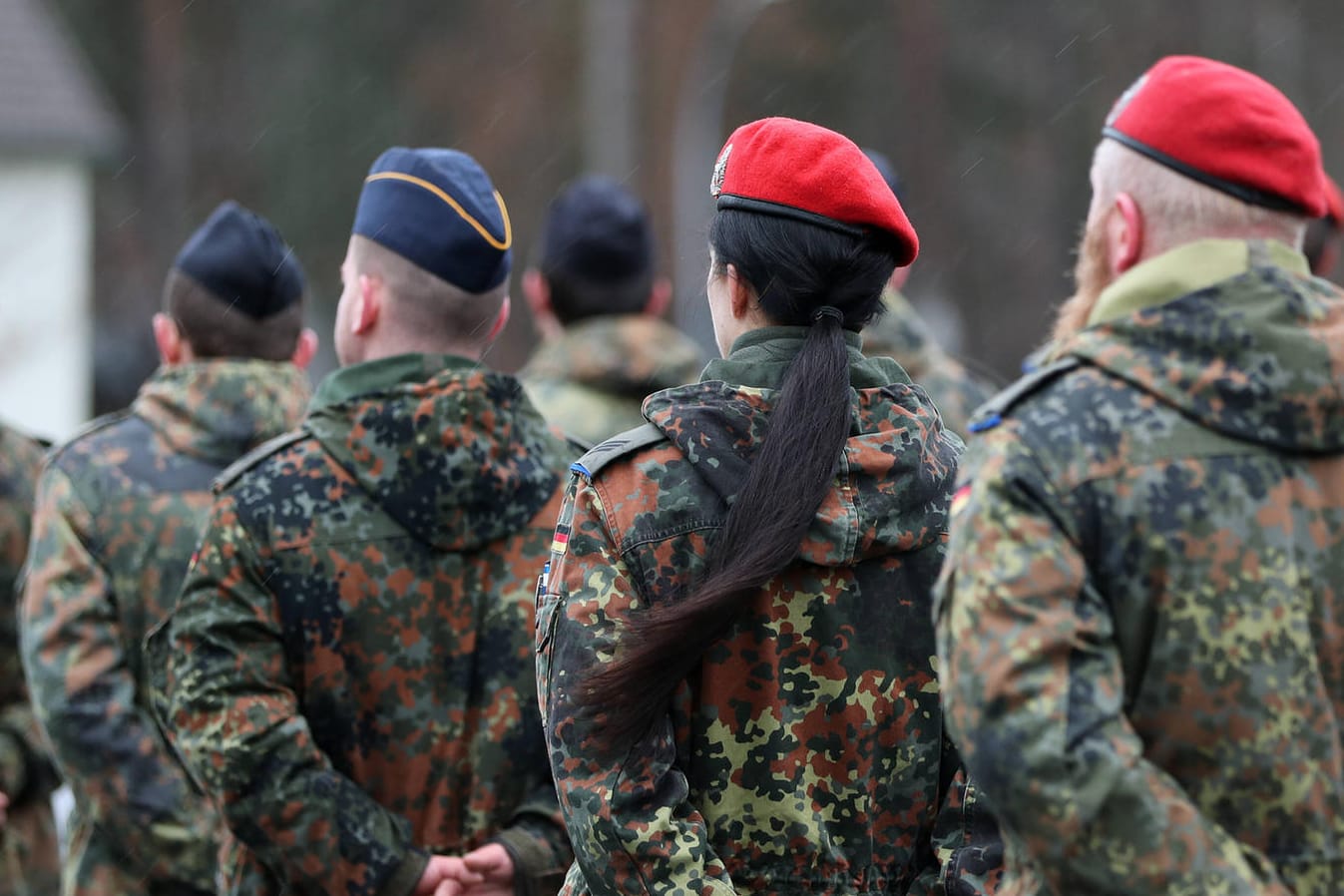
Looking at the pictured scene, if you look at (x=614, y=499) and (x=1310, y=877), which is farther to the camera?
(x=614, y=499)

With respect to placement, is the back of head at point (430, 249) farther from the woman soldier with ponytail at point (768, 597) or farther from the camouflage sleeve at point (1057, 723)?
the camouflage sleeve at point (1057, 723)

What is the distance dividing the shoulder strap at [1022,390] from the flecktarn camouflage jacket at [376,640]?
4.54ft

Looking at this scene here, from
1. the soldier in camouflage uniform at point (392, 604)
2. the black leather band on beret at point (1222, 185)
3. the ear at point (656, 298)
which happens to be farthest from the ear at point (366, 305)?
the ear at point (656, 298)

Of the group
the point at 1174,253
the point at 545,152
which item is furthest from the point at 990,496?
the point at 545,152

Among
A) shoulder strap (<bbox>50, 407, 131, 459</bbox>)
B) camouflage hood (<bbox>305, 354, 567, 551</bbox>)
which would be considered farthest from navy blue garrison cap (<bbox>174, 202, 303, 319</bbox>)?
camouflage hood (<bbox>305, 354, 567, 551</bbox>)

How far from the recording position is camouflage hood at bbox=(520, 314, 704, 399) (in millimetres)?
6477

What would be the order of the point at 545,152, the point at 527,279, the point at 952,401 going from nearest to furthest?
the point at 952,401 → the point at 527,279 → the point at 545,152

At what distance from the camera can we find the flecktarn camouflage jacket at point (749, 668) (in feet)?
9.10

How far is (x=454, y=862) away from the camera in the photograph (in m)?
3.62

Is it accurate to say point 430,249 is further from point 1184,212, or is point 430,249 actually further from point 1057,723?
point 1057,723

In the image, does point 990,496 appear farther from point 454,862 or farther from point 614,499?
point 454,862

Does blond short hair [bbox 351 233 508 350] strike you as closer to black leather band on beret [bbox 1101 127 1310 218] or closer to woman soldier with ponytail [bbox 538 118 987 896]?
woman soldier with ponytail [bbox 538 118 987 896]

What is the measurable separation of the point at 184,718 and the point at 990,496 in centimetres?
184

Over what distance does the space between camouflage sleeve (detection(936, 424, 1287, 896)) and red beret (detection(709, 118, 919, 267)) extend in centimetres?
62
